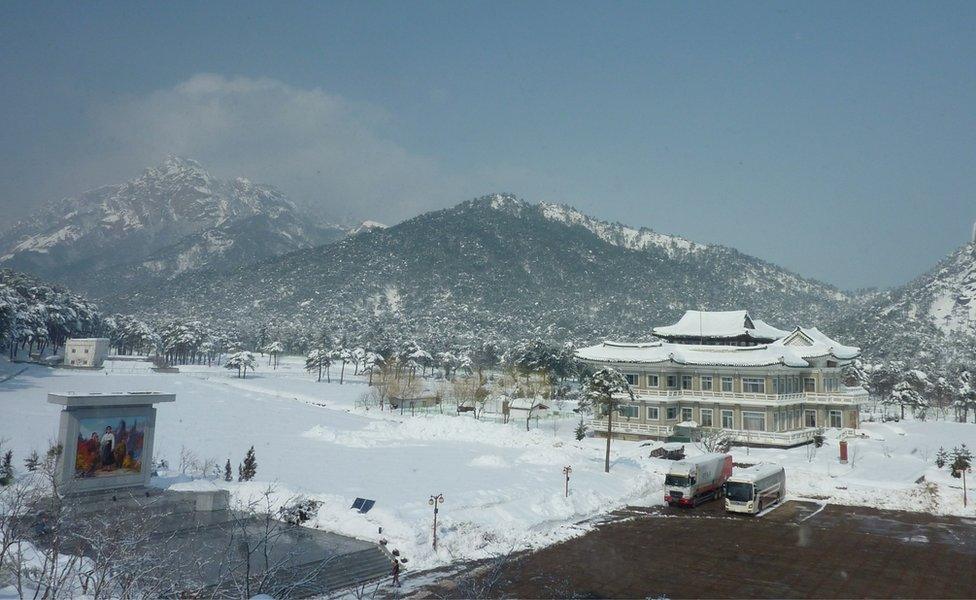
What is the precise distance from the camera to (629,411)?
5603cm

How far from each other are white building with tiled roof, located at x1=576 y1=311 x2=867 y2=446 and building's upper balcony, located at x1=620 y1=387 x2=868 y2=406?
0.27 feet

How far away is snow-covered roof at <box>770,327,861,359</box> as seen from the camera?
5547 centimetres

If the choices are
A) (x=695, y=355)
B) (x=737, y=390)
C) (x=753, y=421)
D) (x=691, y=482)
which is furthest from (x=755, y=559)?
(x=695, y=355)

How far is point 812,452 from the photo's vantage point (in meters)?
47.6

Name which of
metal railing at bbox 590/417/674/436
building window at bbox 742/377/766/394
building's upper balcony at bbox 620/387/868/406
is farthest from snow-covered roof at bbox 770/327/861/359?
metal railing at bbox 590/417/674/436

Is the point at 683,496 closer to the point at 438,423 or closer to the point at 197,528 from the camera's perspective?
the point at 197,528

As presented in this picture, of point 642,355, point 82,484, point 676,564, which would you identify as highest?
point 642,355

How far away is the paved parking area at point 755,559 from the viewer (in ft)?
63.0

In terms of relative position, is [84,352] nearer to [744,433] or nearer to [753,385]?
[744,433]

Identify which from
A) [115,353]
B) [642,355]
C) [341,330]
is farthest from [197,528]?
[341,330]

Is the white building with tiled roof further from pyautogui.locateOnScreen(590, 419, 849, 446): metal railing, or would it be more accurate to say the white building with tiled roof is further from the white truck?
the white truck

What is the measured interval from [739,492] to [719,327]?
3503 cm

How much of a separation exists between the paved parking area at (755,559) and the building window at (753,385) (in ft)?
70.8

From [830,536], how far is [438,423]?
118 feet
